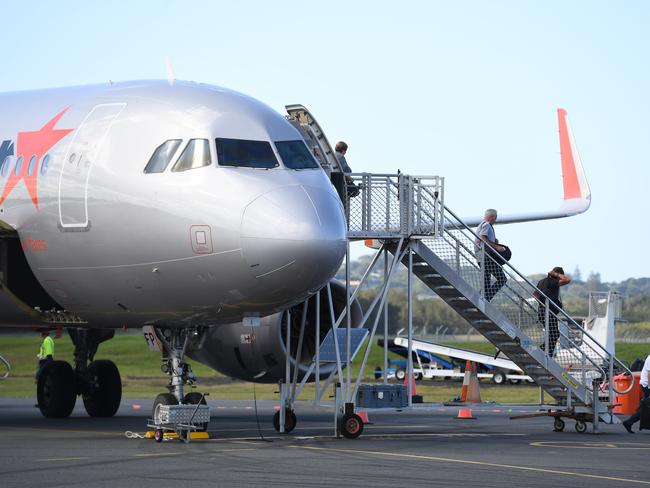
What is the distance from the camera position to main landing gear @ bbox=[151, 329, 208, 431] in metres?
17.0

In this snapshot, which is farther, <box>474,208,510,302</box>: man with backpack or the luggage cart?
<box>474,208,510,302</box>: man with backpack

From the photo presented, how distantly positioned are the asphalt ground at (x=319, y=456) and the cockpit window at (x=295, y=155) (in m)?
3.75

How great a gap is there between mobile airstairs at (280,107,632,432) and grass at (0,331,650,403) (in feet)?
20.8

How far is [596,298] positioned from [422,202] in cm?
996

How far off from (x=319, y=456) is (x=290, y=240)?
2677 mm

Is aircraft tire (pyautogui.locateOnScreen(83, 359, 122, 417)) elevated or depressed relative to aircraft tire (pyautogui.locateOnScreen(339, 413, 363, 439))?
elevated

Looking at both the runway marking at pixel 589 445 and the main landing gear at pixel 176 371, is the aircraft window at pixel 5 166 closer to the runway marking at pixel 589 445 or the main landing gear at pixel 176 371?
the main landing gear at pixel 176 371

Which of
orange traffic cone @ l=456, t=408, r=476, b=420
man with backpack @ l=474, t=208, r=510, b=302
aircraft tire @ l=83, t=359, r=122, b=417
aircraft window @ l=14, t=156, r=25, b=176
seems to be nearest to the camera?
aircraft window @ l=14, t=156, r=25, b=176

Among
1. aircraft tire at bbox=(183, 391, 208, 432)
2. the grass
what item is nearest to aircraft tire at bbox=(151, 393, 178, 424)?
aircraft tire at bbox=(183, 391, 208, 432)

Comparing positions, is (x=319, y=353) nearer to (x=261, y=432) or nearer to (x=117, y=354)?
(x=261, y=432)

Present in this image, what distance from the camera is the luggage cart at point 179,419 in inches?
654

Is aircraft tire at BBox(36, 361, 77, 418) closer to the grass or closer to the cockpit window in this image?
the grass

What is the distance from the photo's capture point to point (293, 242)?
1568 cm

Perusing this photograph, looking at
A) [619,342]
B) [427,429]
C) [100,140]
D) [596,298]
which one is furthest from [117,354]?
[100,140]
